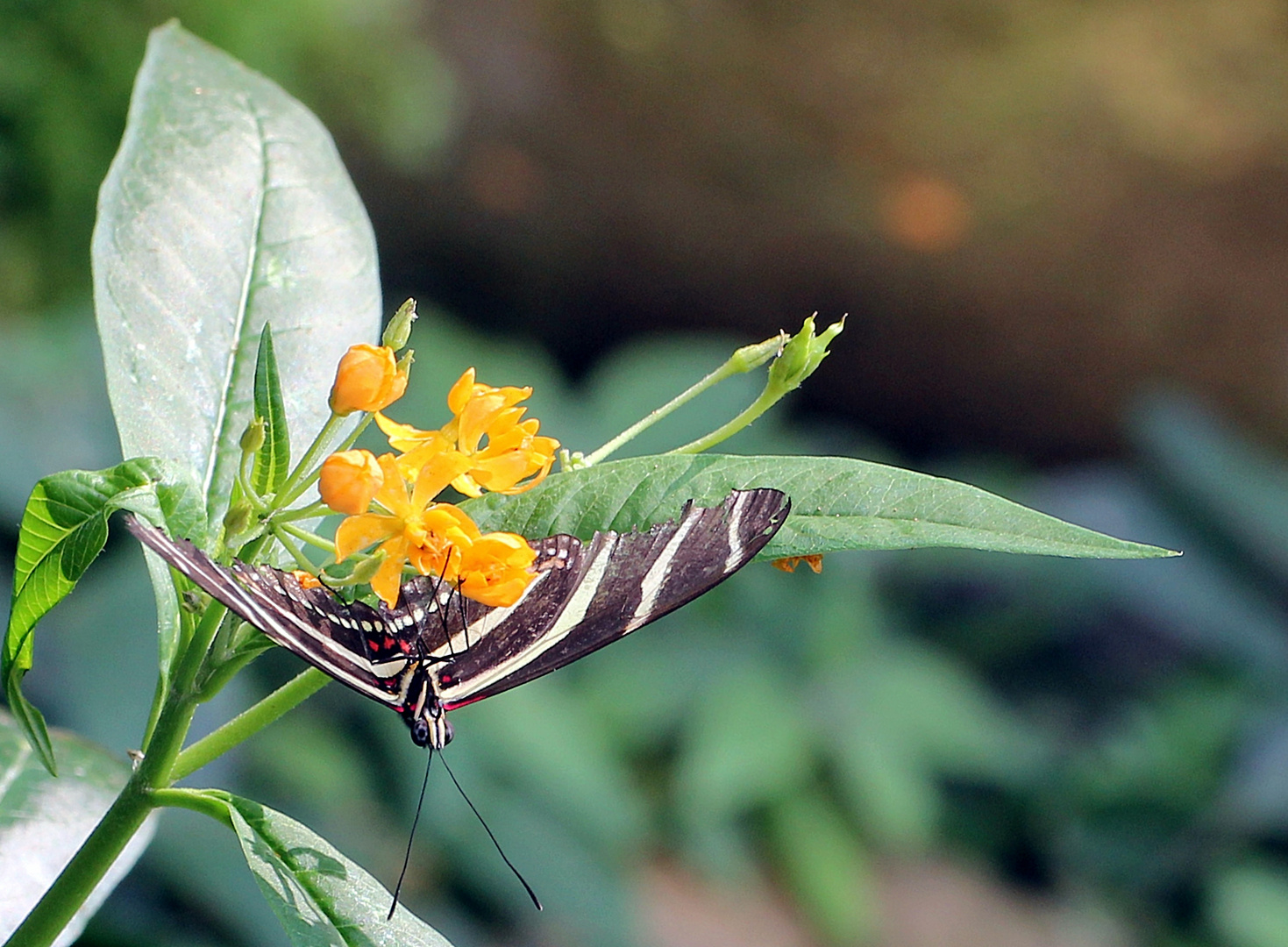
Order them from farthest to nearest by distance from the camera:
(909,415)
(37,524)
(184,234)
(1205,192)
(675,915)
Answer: (909,415)
(1205,192)
(675,915)
(184,234)
(37,524)

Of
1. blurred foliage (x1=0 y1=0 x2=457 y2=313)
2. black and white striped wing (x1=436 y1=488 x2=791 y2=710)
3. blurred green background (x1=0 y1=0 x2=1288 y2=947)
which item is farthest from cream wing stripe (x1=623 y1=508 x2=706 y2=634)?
blurred foliage (x1=0 y1=0 x2=457 y2=313)

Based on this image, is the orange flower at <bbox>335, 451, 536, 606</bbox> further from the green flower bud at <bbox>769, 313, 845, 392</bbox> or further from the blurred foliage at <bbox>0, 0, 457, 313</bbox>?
the blurred foliage at <bbox>0, 0, 457, 313</bbox>

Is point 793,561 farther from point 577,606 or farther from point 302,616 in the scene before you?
point 302,616

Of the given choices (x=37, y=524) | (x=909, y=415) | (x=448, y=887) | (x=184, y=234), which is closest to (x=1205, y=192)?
(x=909, y=415)

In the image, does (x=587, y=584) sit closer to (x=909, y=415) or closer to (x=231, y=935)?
(x=231, y=935)

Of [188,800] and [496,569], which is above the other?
[496,569]

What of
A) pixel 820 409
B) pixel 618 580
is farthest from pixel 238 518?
pixel 820 409
